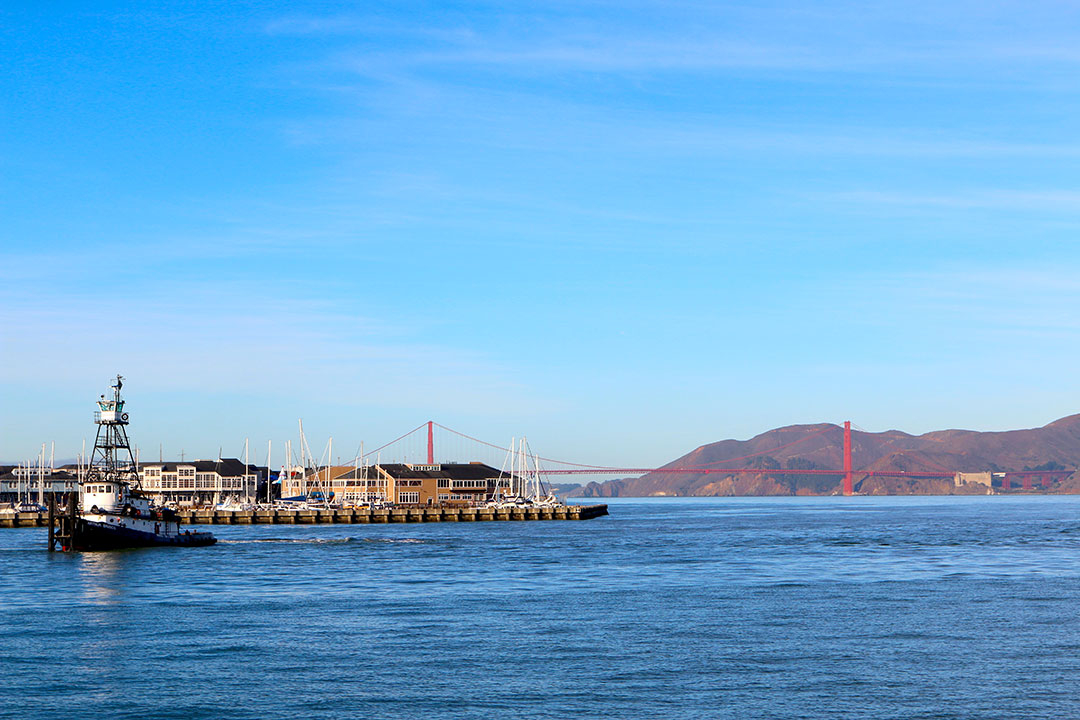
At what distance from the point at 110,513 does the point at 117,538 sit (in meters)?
1.94

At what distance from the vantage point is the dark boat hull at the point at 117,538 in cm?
8194

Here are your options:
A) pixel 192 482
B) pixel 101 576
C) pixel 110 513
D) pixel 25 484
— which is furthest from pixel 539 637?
pixel 25 484

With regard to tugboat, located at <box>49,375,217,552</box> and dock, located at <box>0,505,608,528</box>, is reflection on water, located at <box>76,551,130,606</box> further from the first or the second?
dock, located at <box>0,505,608,528</box>

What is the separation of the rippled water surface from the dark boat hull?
359 centimetres

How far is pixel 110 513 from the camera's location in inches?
3302

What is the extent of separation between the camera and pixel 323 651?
128 feet

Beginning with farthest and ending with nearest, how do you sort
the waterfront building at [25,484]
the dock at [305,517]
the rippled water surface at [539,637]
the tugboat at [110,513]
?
the waterfront building at [25,484] < the dock at [305,517] < the tugboat at [110,513] < the rippled water surface at [539,637]

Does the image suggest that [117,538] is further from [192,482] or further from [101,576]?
[192,482]

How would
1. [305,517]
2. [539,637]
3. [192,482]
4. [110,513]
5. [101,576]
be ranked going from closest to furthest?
1. [539,637]
2. [101,576]
3. [110,513]
4. [305,517]
5. [192,482]

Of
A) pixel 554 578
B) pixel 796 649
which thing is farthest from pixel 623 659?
pixel 554 578

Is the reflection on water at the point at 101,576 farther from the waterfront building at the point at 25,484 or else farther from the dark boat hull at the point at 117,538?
the waterfront building at the point at 25,484

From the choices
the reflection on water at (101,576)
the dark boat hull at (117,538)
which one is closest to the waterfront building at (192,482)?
the dark boat hull at (117,538)

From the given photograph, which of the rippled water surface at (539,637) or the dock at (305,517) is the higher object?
the dock at (305,517)

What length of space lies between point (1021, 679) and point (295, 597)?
33692 millimetres
